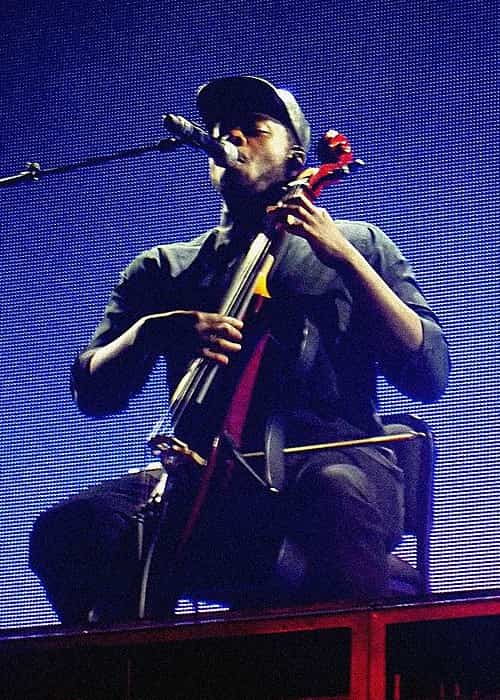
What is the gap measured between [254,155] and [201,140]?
354 millimetres

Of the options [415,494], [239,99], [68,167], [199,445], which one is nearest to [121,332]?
[199,445]

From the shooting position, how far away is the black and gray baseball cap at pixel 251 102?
359cm

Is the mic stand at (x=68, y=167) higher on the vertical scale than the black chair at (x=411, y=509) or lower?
higher

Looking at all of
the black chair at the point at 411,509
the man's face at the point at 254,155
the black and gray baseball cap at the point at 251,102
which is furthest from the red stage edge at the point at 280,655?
the black and gray baseball cap at the point at 251,102

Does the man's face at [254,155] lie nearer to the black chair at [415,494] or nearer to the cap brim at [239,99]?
the cap brim at [239,99]

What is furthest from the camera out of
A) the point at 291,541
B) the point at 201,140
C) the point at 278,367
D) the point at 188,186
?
the point at 188,186

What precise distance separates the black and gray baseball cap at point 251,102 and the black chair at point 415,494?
66 cm

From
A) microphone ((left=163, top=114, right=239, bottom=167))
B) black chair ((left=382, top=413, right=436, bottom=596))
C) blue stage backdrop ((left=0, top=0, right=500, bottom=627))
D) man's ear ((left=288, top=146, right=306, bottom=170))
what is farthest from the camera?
man's ear ((left=288, top=146, right=306, bottom=170))

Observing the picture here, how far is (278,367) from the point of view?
3.43 meters

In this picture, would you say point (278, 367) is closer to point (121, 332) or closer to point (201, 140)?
point (121, 332)

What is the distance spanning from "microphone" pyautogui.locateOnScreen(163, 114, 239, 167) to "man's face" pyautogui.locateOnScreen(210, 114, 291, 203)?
2 centimetres

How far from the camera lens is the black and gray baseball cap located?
3594mm

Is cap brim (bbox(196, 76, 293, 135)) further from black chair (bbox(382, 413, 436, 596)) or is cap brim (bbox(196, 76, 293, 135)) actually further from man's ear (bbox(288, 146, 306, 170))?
black chair (bbox(382, 413, 436, 596))

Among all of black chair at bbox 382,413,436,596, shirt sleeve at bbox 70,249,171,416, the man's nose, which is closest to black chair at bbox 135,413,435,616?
black chair at bbox 382,413,436,596
